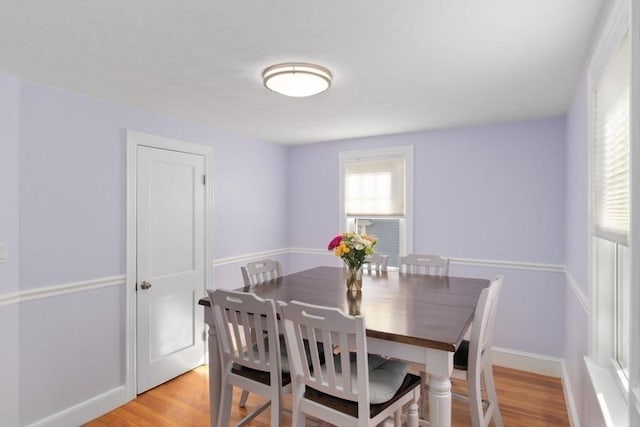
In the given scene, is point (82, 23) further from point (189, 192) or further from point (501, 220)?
point (501, 220)

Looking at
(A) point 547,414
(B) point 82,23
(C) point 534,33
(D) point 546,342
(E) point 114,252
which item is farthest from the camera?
(D) point 546,342

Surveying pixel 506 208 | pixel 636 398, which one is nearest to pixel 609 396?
pixel 636 398

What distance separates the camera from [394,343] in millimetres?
1675

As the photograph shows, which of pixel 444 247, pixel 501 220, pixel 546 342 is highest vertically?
pixel 501 220

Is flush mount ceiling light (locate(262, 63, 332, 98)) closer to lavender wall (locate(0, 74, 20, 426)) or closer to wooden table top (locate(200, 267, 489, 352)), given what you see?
wooden table top (locate(200, 267, 489, 352))

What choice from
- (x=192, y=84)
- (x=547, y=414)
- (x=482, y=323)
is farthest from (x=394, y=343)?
(x=192, y=84)

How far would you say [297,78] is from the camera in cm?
212

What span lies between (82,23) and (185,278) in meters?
2.26

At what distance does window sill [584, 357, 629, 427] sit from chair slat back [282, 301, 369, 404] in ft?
2.81

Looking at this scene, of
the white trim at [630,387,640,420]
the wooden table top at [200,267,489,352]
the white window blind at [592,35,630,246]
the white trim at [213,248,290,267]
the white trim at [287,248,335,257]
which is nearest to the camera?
the white trim at [630,387,640,420]

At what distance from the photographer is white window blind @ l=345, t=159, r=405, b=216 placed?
404 centimetres

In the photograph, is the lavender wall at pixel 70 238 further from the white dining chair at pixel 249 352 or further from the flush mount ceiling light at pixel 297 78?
the flush mount ceiling light at pixel 297 78

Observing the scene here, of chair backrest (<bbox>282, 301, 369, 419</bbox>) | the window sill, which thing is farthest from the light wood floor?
the window sill

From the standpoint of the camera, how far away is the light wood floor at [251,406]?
100 inches
